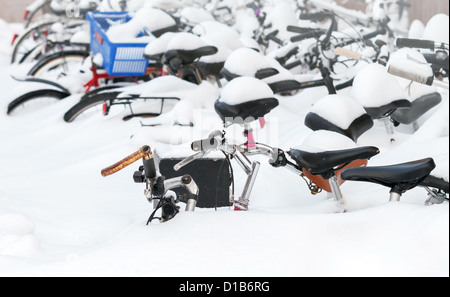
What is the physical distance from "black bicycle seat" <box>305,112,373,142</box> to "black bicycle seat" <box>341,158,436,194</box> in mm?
1194

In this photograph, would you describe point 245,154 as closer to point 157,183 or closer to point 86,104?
point 157,183

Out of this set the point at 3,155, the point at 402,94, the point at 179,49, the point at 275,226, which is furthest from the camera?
the point at 3,155

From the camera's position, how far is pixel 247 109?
366 cm

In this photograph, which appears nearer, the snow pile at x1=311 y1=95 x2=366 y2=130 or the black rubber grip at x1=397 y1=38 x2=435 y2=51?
the snow pile at x1=311 y1=95 x2=366 y2=130

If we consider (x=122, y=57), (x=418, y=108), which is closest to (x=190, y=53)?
(x=122, y=57)

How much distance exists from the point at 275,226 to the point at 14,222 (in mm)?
1861

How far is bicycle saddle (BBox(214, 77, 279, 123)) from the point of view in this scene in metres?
3.64

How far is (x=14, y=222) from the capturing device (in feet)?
11.8

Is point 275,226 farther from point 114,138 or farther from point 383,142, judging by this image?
point 114,138

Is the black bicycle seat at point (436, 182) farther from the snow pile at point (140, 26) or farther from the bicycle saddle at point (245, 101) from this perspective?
the snow pile at point (140, 26)

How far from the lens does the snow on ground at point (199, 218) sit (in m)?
2.06

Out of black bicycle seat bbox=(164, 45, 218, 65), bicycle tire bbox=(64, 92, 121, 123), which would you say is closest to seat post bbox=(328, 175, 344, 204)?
black bicycle seat bbox=(164, 45, 218, 65)

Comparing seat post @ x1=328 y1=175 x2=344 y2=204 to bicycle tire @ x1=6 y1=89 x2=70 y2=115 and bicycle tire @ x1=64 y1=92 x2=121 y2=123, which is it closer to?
bicycle tire @ x1=64 y1=92 x2=121 y2=123
